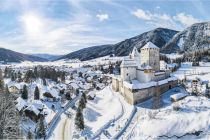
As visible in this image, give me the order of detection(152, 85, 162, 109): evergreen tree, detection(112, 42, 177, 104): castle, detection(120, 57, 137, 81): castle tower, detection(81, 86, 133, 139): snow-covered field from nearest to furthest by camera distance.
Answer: detection(81, 86, 133, 139): snow-covered field
detection(152, 85, 162, 109): evergreen tree
detection(112, 42, 177, 104): castle
detection(120, 57, 137, 81): castle tower

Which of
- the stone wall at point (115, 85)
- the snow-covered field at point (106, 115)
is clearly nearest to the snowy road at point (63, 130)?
Answer: the snow-covered field at point (106, 115)

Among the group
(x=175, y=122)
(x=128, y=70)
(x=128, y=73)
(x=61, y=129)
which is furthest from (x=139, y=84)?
(x=61, y=129)

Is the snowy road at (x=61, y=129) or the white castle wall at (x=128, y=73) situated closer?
the snowy road at (x=61, y=129)

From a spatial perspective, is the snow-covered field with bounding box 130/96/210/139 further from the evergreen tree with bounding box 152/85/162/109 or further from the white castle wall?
the white castle wall

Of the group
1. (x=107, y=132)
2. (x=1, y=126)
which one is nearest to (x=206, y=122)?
(x=107, y=132)

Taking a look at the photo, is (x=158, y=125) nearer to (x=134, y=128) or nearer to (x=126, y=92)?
(x=134, y=128)

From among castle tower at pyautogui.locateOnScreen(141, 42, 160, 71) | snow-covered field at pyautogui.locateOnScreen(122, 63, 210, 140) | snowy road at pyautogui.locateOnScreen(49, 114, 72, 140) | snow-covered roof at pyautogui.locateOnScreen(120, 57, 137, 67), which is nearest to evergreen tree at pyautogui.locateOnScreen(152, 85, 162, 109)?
snow-covered field at pyautogui.locateOnScreen(122, 63, 210, 140)

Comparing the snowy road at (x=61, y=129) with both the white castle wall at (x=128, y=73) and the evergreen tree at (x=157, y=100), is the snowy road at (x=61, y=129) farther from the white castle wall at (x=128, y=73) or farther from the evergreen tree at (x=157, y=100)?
the evergreen tree at (x=157, y=100)

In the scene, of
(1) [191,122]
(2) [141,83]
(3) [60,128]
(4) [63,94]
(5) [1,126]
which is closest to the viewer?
(5) [1,126]

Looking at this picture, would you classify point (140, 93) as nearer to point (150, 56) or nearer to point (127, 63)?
point (127, 63)
